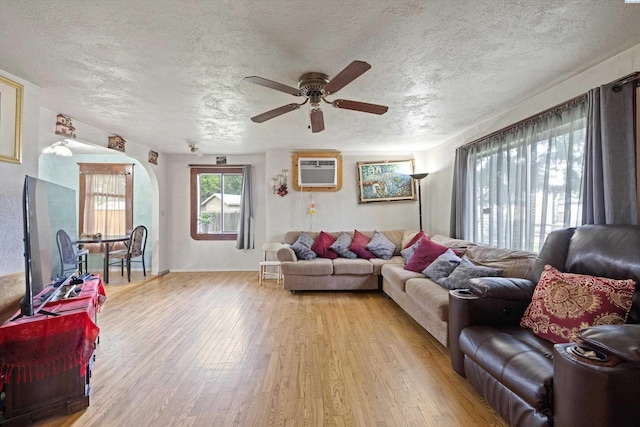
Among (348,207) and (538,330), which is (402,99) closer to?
(538,330)

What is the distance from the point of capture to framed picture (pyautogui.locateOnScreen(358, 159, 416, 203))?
5.44 meters

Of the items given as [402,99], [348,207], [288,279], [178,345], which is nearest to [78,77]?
[178,345]

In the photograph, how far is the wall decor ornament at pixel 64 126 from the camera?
3234 mm

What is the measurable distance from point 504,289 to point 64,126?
15.1ft

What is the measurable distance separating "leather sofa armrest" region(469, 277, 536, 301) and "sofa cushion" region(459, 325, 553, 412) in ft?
0.70

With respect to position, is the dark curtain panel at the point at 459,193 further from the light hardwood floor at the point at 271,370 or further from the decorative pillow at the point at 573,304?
the decorative pillow at the point at 573,304

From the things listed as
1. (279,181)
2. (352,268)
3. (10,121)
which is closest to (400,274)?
(352,268)

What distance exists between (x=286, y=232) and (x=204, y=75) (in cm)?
340

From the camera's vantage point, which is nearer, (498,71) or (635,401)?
(635,401)

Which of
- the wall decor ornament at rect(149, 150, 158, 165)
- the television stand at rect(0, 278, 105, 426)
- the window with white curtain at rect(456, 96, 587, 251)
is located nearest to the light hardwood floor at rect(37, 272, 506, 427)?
the television stand at rect(0, 278, 105, 426)

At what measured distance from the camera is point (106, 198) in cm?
598

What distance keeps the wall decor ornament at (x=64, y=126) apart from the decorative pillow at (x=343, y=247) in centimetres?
373

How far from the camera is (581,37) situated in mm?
1857

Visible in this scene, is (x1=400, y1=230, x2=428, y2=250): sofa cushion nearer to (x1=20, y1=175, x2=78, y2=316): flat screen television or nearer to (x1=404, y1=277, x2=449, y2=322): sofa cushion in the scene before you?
(x1=404, y1=277, x2=449, y2=322): sofa cushion
